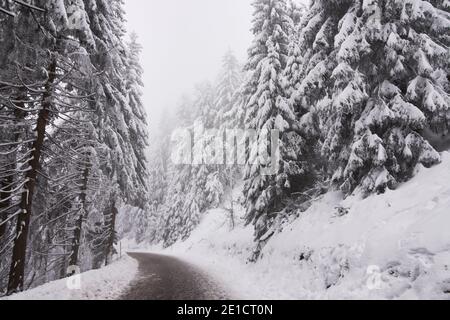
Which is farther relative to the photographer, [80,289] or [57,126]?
[57,126]

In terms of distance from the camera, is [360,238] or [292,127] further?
[292,127]

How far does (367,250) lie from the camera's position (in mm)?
8516

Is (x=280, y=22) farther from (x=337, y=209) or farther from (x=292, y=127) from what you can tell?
(x=337, y=209)

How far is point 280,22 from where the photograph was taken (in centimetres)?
1733

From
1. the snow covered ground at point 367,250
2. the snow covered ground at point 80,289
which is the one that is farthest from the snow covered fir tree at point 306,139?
the snow covered ground at point 80,289

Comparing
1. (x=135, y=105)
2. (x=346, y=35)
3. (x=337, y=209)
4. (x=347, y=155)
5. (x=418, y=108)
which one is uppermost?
(x=135, y=105)

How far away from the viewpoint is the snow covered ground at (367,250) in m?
7.11

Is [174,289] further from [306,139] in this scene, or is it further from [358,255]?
[306,139]

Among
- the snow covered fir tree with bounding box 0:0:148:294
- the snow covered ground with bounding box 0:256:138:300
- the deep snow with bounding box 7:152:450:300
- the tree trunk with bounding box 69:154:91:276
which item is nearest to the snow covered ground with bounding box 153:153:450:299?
the deep snow with bounding box 7:152:450:300

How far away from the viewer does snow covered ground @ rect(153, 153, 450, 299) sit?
711cm

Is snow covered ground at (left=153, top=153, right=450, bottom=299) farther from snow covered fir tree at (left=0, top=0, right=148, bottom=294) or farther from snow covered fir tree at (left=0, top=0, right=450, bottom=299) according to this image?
snow covered fir tree at (left=0, top=0, right=148, bottom=294)

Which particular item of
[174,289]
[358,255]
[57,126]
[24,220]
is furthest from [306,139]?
[24,220]
